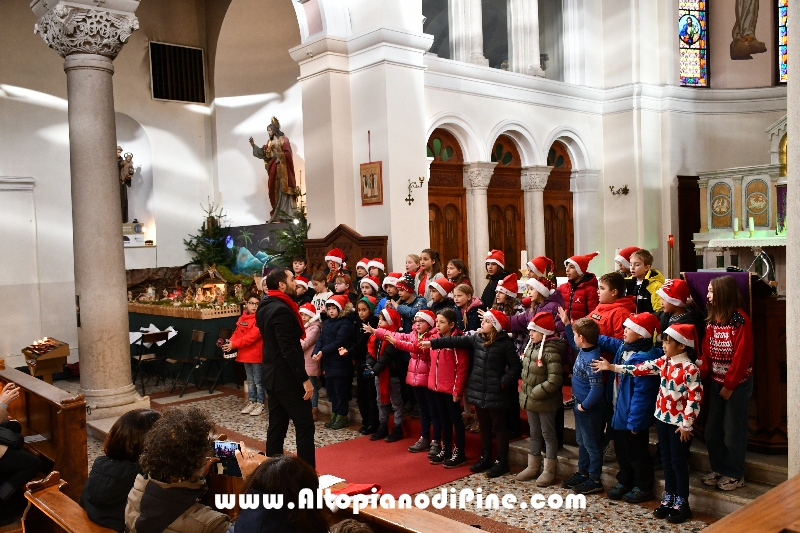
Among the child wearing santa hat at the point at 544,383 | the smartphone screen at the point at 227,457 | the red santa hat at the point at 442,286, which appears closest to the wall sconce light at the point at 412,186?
the red santa hat at the point at 442,286

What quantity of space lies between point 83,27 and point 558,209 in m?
9.38

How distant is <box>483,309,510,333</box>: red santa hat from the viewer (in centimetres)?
570

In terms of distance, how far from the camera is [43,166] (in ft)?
41.2

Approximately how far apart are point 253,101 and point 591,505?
1195 cm

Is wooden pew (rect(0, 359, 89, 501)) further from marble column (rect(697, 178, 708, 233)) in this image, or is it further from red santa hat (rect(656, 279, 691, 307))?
marble column (rect(697, 178, 708, 233))

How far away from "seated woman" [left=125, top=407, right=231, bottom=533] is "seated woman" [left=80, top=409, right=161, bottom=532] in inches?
13.6

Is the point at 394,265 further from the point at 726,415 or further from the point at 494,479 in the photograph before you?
the point at 726,415

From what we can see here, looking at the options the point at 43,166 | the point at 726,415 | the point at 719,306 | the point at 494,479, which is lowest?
the point at 494,479

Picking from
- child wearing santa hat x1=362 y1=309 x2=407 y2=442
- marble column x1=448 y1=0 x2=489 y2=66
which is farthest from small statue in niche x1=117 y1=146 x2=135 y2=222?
child wearing santa hat x1=362 y1=309 x2=407 y2=442

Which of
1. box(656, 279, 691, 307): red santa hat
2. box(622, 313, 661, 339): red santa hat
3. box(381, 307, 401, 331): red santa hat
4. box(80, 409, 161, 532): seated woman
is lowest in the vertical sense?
box(80, 409, 161, 532): seated woman

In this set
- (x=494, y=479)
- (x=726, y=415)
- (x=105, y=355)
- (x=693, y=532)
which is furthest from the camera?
(x=105, y=355)

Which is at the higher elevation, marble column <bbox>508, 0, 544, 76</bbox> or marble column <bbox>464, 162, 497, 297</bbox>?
marble column <bbox>508, 0, 544, 76</bbox>

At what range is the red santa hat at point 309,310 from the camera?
7.58 meters

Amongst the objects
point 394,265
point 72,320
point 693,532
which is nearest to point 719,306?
point 693,532
